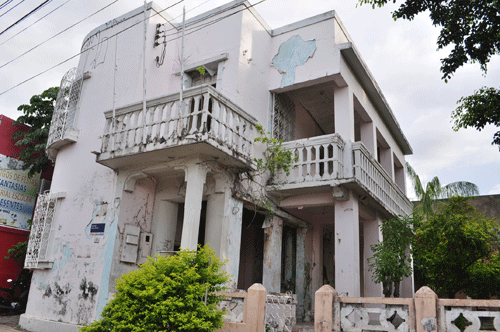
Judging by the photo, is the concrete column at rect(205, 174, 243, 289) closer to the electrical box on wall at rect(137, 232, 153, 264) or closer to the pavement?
the electrical box on wall at rect(137, 232, 153, 264)

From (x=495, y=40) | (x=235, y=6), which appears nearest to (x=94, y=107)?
(x=235, y=6)

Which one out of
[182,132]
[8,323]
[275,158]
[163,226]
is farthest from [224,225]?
[8,323]

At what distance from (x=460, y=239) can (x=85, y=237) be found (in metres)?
10.2

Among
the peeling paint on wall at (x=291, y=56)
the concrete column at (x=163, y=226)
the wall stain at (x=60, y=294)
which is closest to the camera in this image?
the wall stain at (x=60, y=294)

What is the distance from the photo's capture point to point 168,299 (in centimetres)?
515

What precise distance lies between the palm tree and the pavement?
49.8 ft

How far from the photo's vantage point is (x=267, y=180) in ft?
31.4

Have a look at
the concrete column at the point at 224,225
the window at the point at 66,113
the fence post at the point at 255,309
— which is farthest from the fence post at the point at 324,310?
the window at the point at 66,113

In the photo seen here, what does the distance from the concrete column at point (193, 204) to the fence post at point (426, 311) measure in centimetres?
373

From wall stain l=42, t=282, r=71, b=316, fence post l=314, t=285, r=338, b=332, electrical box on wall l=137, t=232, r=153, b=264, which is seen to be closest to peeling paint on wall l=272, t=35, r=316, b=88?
electrical box on wall l=137, t=232, r=153, b=264

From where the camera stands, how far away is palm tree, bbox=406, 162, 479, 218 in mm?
19019

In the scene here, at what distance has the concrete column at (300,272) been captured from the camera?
10.4 m

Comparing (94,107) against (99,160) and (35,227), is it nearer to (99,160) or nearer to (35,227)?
(99,160)

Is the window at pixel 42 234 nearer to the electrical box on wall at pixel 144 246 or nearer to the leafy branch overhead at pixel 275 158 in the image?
the electrical box on wall at pixel 144 246
